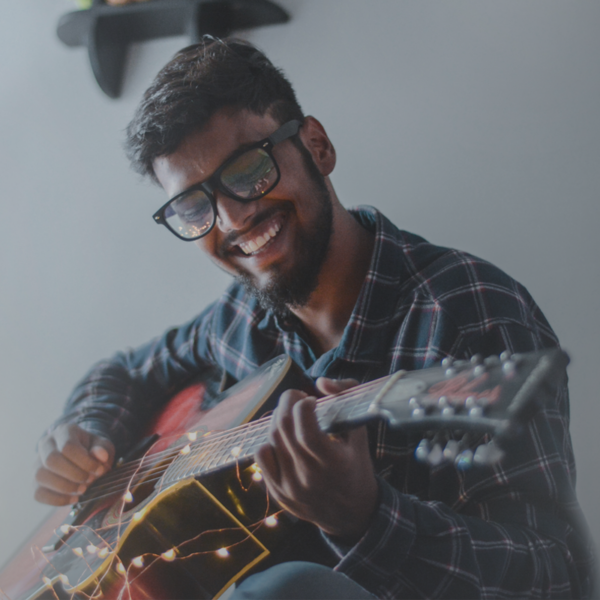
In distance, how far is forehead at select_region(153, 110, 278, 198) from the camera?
2.21 ft

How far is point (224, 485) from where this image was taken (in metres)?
0.57

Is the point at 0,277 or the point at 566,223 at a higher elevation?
the point at 0,277

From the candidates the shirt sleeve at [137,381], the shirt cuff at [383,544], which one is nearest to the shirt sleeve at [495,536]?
the shirt cuff at [383,544]

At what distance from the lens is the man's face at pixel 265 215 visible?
26.8 inches

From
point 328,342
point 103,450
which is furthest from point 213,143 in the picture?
point 103,450

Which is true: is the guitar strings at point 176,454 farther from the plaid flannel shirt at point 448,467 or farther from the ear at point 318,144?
the ear at point 318,144

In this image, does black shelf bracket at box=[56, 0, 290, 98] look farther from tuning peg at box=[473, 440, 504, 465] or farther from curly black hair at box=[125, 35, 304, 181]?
tuning peg at box=[473, 440, 504, 465]

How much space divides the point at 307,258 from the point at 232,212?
4.9 inches

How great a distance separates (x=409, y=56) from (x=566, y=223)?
0.31 m

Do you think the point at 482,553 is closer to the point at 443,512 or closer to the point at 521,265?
the point at 443,512

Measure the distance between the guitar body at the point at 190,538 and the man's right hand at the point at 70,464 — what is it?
0.15 meters

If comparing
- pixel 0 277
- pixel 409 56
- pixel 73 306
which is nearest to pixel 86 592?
pixel 73 306

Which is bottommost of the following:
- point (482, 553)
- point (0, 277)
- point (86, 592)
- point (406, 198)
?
point (482, 553)

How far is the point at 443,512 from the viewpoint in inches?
20.1
